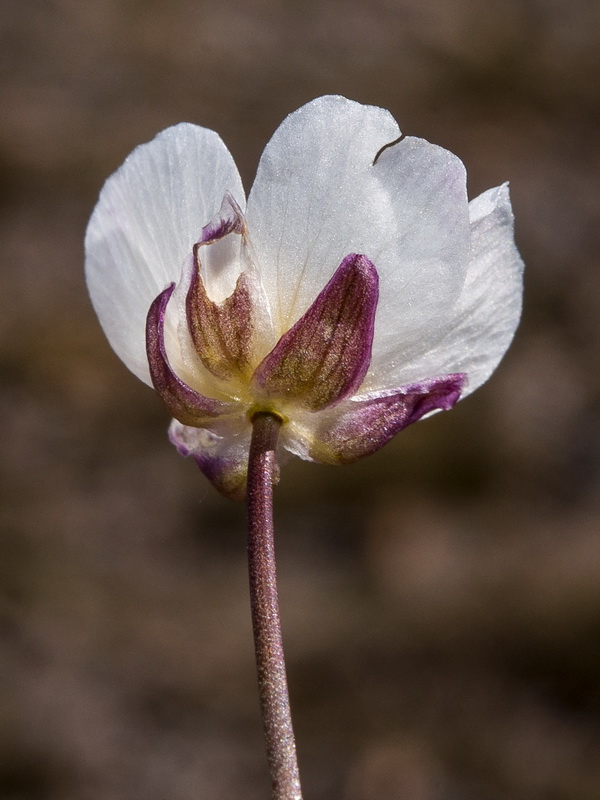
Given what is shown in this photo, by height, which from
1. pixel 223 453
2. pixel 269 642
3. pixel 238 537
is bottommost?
pixel 269 642

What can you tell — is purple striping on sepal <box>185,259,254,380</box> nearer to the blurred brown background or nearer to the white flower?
the white flower

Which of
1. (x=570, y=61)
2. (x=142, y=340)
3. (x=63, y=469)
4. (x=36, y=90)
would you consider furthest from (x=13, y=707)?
(x=570, y=61)

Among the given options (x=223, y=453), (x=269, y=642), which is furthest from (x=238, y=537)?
(x=269, y=642)

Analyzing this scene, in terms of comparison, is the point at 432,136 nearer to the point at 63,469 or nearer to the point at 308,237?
the point at 63,469

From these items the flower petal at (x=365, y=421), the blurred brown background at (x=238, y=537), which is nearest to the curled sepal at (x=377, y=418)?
the flower petal at (x=365, y=421)

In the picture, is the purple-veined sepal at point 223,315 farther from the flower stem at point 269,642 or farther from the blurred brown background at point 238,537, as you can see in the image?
the blurred brown background at point 238,537

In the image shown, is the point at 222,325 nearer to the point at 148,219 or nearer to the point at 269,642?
the point at 148,219
